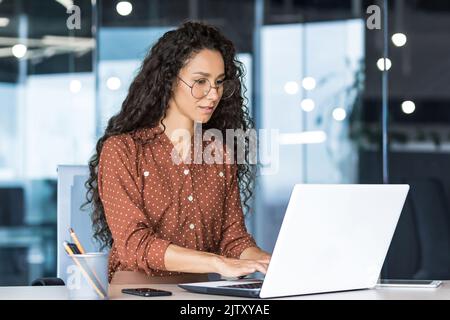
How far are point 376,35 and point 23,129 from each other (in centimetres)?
203

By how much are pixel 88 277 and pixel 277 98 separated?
355cm

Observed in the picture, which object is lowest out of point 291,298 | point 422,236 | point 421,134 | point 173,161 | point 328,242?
point 422,236

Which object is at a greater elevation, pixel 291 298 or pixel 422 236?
pixel 291 298

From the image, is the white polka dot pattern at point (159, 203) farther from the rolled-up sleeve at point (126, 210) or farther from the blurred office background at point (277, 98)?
the blurred office background at point (277, 98)

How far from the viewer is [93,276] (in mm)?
1902

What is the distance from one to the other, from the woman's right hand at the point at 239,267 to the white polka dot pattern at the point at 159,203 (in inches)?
8.1

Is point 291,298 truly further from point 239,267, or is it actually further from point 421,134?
point 421,134

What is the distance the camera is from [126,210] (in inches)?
94.8

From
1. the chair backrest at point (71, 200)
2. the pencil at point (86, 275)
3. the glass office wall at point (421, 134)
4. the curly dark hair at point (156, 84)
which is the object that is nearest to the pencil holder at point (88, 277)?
the pencil at point (86, 275)

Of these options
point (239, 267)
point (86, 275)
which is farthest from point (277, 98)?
point (86, 275)

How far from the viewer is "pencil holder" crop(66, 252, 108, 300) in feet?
6.14

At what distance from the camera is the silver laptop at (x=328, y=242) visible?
1.86m

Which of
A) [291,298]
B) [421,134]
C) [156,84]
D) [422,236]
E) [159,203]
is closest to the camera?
[291,298]

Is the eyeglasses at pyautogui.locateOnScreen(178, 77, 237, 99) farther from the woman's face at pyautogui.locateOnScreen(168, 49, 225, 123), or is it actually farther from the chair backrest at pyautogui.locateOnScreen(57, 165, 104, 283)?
the chair backrest at pyautogui.locateOnScreen(57, 165, 104, 283)
